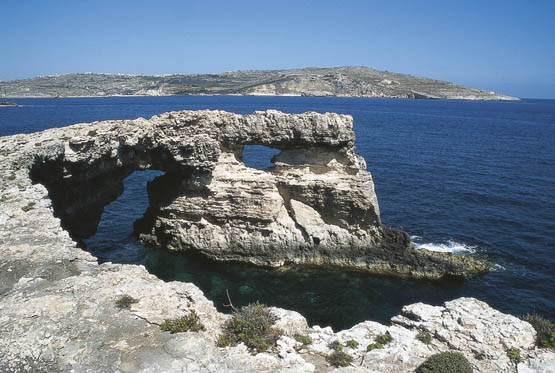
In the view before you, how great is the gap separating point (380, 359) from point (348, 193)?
17.8 m

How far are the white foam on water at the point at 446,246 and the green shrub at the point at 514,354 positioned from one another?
20251 millimetres

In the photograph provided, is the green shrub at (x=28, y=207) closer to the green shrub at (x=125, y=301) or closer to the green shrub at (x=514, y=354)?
the green shrub at (x=125, y=301)

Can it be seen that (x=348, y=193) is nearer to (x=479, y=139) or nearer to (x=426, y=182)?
(x=426, y=182)

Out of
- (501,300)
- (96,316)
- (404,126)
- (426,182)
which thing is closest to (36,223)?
(96,316)

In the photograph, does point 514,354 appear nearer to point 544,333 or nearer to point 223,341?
point 544,333

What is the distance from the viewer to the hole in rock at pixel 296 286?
2416 centimetres

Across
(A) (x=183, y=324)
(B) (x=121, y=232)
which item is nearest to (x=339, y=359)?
(A) (x=183, y=324)

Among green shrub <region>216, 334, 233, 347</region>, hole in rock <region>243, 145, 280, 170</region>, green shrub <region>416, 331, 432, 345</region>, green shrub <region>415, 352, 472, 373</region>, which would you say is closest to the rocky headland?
green shrub <region>416, 331, 432, 345</region>

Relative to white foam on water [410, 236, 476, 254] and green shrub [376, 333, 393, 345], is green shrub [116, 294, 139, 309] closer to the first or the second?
green shrub [376, 333, 393, 345]

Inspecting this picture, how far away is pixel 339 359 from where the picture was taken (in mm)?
11828

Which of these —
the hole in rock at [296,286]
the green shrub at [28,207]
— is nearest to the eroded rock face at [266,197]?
the hole in rock at [296,286]

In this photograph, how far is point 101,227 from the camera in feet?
117

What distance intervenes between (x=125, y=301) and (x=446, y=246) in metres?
28.4

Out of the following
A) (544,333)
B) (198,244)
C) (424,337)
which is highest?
(544,333)
